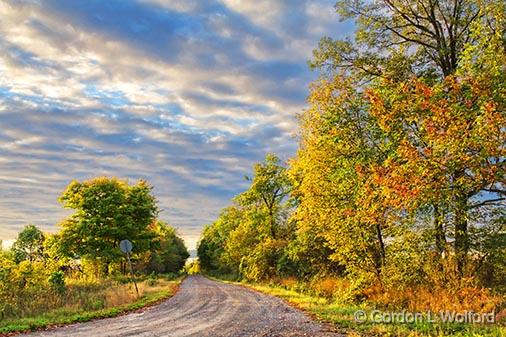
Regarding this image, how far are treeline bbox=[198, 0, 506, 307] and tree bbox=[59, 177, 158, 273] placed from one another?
23.2 meters

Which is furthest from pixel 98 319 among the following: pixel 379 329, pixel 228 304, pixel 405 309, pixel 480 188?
pixel 480 188

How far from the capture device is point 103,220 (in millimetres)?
41938

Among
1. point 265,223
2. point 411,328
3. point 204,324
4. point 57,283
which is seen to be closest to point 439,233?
point 411,328

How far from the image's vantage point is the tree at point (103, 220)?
135 feet

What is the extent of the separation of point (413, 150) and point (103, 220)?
34.7 meters

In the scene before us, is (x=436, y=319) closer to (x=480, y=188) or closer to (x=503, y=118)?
(x=480, y=188)

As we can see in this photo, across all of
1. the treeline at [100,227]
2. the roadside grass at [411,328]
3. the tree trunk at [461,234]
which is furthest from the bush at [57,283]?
the tree trunk at [461,234]

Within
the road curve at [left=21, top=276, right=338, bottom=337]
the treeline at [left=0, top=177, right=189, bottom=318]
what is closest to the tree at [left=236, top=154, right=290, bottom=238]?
the treeline at [left=0, top=177, right=189, bottom=318]

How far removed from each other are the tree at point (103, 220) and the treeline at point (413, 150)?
76.2 ft

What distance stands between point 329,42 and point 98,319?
1693cm

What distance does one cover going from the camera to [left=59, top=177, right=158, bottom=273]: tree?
41.2 metres

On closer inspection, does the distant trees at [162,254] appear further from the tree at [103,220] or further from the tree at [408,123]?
the tree at [408,123]

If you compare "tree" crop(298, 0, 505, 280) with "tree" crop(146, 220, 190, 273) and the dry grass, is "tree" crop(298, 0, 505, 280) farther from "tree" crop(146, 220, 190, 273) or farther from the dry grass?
"tree" crop(146, 220, 190, 273)

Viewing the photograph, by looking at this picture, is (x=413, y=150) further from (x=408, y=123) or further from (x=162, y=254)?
(x=162, y=254)
